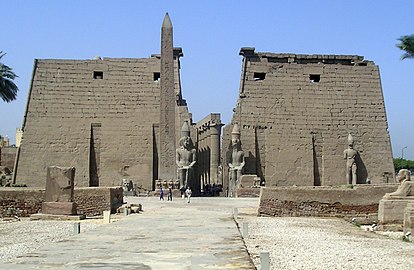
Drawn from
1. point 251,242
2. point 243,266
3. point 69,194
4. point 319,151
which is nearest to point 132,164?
point 319,151

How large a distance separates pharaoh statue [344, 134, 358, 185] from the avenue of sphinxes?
0.45 metres

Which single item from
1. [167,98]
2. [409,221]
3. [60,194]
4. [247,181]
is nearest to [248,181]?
[247,181]

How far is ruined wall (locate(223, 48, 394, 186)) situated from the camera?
81.7 feet

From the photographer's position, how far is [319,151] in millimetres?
25250

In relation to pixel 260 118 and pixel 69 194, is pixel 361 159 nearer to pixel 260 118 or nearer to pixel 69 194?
pixel 260 118

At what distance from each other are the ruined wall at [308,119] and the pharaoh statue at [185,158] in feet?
7.53

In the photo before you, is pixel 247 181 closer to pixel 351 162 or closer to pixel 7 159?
pixel 351 162

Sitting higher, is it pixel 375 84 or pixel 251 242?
pixel 375 84

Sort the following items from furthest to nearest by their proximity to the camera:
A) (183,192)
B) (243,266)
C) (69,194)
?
1. (183,192)
2. (69,194)
3. (243,266)

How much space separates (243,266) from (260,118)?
20.0m

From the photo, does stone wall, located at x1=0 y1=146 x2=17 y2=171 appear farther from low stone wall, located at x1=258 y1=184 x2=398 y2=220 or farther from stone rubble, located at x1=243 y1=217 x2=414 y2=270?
stone rubble, located at x1=243 y1=217 x2=414 y2=270

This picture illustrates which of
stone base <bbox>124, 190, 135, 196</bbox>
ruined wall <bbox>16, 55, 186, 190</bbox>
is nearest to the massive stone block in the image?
stone base <bbox>124, 190, 135, 196</bbox>

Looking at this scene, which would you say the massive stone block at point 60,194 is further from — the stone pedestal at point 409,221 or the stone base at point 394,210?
the stone pedestal at point 409,221

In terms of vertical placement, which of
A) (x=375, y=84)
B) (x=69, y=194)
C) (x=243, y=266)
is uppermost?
(x=375, y=84)
